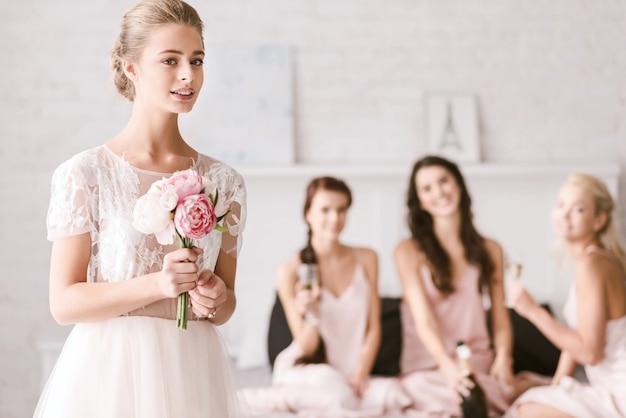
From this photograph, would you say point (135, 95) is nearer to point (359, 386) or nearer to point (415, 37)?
point (359, 386)

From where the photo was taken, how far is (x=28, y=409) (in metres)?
4.35

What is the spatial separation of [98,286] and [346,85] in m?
3.27

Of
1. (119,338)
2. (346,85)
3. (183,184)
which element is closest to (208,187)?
(183,184)

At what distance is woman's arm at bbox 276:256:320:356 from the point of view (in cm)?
340

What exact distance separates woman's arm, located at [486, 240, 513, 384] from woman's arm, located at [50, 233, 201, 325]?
2.28m

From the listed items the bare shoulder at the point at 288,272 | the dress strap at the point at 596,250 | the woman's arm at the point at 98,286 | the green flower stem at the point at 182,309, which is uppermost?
the woman's arm at the point at 98,286

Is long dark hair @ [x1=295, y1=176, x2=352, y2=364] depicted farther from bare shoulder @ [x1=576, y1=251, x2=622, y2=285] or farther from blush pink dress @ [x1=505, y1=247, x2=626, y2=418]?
bare shoulder @ [x1=576, y1=251, x2=622, y2=285]

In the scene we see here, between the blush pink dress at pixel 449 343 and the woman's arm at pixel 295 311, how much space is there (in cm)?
41

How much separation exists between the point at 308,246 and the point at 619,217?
6.52ft

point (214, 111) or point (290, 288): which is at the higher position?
point (214, 111)

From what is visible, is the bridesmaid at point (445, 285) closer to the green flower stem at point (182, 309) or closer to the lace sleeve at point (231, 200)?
the lace sleeve at point (231, 200)

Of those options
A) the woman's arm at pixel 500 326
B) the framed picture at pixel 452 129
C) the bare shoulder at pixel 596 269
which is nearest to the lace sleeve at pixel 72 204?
the bare shoulder at pixel 596 269

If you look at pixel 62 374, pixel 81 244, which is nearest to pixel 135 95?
pixel 81 244

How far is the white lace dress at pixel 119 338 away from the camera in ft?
4.57
